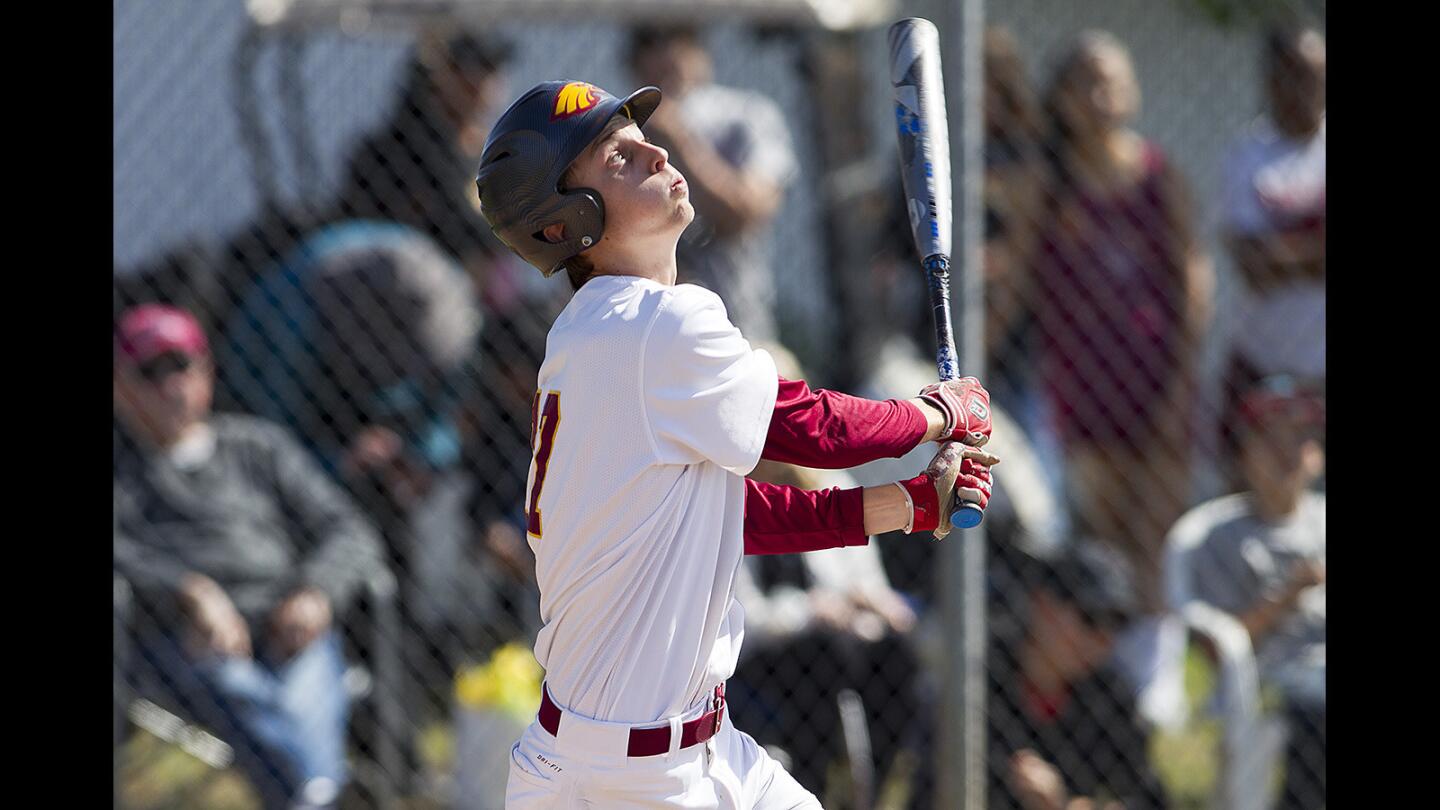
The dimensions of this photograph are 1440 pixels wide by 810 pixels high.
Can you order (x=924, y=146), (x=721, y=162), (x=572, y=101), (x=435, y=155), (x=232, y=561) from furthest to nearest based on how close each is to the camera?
(x=721, y=162)
(x=435, y=155)
(x=232, y=561)
(x=924, y=146)
(x=572, y=101)

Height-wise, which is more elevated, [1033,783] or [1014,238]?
[1014,238]

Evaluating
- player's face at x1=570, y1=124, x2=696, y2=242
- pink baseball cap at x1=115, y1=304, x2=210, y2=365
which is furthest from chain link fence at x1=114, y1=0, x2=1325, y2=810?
player's face at x1=570, y1=124, x2=696, y2=242

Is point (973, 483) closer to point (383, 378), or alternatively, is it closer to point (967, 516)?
point (967, 516)

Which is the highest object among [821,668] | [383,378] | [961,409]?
[961,409]

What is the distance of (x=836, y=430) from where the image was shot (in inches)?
101

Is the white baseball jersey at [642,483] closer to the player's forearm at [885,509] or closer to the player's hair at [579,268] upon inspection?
the player's hair at [579,268]

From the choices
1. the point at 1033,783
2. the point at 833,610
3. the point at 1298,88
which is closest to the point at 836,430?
the point at 833,610

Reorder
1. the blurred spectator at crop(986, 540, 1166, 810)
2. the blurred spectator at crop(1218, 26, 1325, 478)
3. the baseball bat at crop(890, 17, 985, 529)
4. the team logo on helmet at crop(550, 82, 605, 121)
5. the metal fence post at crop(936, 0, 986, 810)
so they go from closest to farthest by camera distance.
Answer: the team logo on helmet at crop(550, 82, 605, 121) < the baseball bat at crop(890, 17, 985, 529) < the metal fence post at crop(936, 0, 986, 810) < the blurred spectator at crop(986, 540, 1166, 810) < the blurred spectator at crop(1218, 26, 1325, 478)

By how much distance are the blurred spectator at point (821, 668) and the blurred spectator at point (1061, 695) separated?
27 cm

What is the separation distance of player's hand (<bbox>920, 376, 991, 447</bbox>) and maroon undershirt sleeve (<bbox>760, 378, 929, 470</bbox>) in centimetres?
7

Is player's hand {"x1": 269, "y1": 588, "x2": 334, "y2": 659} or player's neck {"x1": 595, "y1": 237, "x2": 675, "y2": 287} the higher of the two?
player's neck {"x1": 595, "y1": 237, "x2": 675, "y2": 287}

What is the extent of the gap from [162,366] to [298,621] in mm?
806

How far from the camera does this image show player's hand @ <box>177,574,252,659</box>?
434 centimetres

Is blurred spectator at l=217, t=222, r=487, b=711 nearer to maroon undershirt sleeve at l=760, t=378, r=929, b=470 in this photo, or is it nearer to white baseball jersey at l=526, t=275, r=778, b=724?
white baseball jersey at l=526, t=275, r=778, b=724
